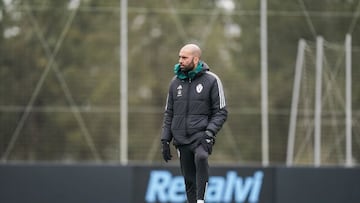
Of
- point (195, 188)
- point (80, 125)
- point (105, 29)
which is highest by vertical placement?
point (105, 29)

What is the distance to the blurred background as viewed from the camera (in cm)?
1833

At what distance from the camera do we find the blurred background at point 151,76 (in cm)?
1833

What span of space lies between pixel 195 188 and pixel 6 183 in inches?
200

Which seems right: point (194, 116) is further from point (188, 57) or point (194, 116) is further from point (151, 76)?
point (151, 76)

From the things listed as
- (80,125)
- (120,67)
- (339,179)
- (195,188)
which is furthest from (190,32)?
(195,188)

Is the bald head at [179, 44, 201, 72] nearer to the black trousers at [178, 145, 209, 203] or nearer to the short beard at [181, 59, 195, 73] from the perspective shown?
the short beard at [181, 59, 195, 73]

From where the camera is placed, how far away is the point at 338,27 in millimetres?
19188

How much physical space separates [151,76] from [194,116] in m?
8.53

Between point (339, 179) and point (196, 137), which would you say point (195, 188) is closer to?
point (196, 137)

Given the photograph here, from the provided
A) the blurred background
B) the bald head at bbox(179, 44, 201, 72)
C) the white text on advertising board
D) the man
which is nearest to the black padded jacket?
the man

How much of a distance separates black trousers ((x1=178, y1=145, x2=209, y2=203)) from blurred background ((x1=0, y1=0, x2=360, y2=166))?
758cm

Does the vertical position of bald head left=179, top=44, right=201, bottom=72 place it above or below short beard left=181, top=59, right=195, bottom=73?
above

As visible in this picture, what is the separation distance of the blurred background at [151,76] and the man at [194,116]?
7655 millimetres

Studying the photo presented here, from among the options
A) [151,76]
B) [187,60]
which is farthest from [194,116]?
[151,76]
